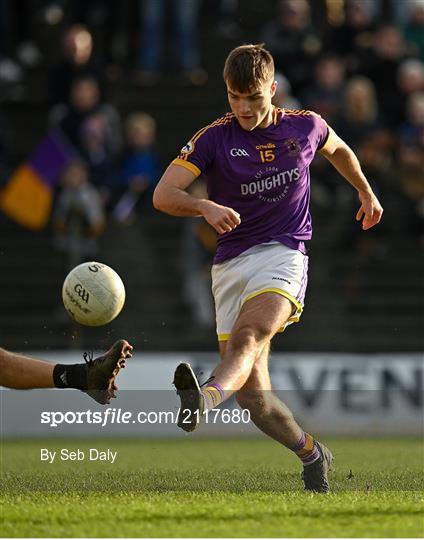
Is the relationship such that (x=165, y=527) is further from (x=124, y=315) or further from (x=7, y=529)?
(x=124, y=315)

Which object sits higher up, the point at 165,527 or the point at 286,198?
the point at 286,198

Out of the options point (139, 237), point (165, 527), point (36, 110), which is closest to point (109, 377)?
Result: point (165, 527)

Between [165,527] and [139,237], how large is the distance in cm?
1132

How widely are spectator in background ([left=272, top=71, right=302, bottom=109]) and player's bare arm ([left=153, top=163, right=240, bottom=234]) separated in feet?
22.0

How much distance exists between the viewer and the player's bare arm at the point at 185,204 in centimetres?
727

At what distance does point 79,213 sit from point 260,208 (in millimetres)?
8807

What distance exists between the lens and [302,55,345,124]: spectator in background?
17141 mm

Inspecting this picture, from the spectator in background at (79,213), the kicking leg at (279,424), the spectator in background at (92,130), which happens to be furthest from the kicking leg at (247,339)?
the spectator in background at (92,130)

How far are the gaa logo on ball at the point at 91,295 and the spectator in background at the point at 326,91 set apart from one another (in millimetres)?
9092

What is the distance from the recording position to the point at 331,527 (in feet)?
21.5

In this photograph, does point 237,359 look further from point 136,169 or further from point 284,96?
point 136,169

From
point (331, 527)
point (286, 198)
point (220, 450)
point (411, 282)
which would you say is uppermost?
point (286, 198)

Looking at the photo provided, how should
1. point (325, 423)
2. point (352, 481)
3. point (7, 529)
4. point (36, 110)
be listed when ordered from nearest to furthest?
point (7, 529)
point (352, 481)
point (325, 423)
point (36, 110)

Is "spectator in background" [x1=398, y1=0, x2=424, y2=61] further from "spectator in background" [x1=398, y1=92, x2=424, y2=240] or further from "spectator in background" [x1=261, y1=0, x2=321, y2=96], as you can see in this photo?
"spectator in background" [x1=398, y1=92, x2=424, y2=240]
